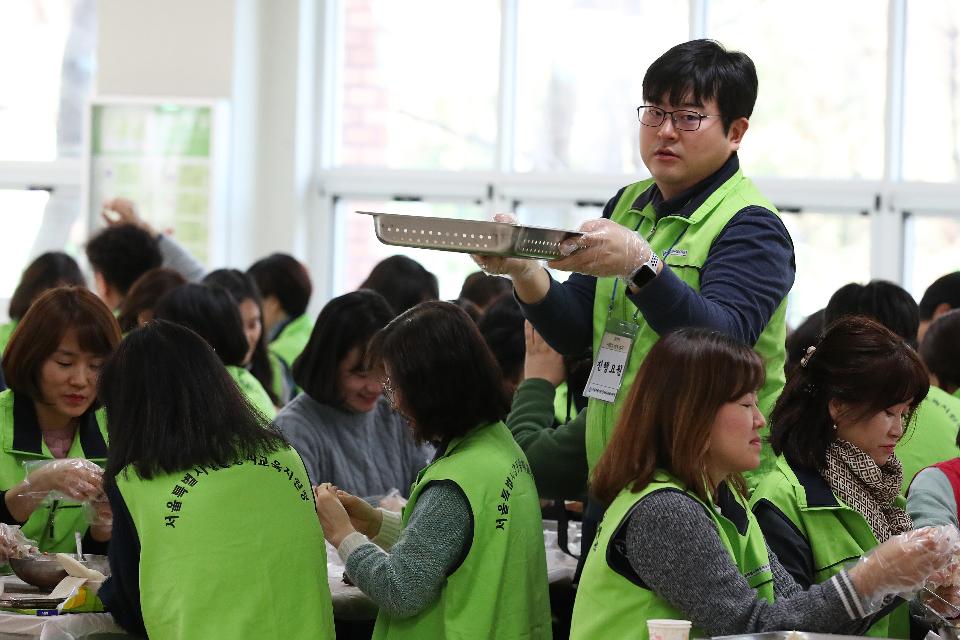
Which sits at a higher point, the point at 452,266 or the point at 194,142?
the point at 194,142

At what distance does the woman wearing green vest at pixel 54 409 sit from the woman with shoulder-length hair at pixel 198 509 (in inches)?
22.2

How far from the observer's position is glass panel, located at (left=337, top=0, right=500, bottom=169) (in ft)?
26.8

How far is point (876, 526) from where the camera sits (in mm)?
2506

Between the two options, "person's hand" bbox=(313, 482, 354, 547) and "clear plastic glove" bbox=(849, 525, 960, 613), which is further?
"person's hand" bbox=(313, 482, 354, 547)

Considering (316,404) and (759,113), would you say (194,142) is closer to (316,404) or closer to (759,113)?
(759,113)

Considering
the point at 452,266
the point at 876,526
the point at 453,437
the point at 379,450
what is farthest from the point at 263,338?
the point at 452,266

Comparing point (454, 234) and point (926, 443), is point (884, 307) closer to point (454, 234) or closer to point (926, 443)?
point (926, 443)

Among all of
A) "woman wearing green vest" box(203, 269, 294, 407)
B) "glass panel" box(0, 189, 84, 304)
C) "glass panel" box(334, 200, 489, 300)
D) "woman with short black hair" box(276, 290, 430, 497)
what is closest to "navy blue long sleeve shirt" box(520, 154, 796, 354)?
"woman with short black hair" box(276, 290, 430, 497)

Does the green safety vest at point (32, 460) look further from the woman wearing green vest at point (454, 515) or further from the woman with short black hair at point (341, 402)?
the woman wearing green vest at point (454, 515)

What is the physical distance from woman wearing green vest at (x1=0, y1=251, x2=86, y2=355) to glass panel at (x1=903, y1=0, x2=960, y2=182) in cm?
476

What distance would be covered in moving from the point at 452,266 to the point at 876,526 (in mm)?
5760

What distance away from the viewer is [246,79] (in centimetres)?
766

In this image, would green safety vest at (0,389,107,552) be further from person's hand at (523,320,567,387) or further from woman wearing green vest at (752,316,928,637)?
woman wearing green vest at (752,316,928,637)

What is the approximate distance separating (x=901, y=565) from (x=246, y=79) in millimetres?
6153
